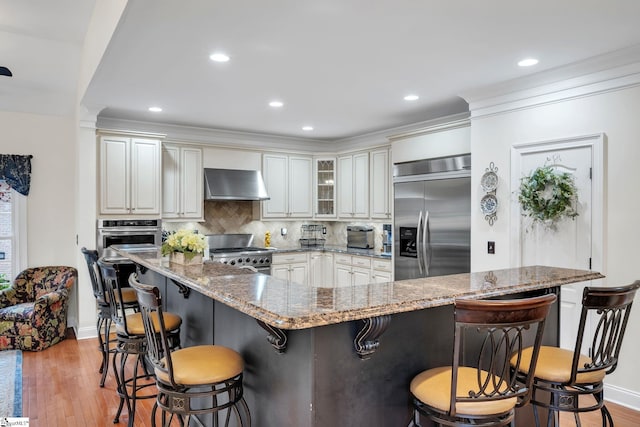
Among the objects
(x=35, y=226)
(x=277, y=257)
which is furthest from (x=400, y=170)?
(x=35, y=226)

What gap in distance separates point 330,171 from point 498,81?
3410 millimetres

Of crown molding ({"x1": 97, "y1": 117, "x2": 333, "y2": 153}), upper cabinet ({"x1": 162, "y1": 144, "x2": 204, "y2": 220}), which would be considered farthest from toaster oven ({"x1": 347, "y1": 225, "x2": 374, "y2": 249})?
upper cabinet ({"x1": 162, "y1": 144, "x2": 204, "y2": 220})

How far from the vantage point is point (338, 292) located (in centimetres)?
189

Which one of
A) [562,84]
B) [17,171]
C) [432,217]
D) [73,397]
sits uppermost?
[562,84]

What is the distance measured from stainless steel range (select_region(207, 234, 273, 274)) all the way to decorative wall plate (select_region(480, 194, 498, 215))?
3085mm

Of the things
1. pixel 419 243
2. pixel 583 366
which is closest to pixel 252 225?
pixel 419 243

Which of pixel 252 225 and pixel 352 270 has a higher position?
pixel 252 225

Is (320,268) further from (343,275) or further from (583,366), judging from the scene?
(583,366)

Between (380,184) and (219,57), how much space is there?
3.24 metres

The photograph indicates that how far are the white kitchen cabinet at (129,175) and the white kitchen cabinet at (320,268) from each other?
2.34 meters

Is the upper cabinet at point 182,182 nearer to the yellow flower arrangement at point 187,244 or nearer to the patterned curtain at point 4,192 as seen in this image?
the patterned curtain at point 4,192

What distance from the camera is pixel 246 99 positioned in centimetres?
448

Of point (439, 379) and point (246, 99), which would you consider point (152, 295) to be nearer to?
point (439, 379)

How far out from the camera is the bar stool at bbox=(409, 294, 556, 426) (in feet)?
5.10
